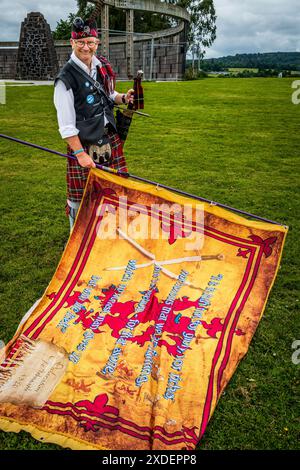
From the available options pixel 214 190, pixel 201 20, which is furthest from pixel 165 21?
pixel 214 190

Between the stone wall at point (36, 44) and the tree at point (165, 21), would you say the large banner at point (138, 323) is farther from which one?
the tree at point (165, 21)

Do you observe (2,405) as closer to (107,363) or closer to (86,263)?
(107,363)

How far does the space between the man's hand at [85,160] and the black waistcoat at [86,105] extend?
0.56 ft

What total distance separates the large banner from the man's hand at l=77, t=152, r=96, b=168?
27 cm

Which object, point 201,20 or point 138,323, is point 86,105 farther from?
point 201,20

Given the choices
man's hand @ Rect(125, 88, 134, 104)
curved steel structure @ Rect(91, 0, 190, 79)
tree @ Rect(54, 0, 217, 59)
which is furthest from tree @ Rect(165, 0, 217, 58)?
man's hand @ Rect(125, 88, 134, 104)

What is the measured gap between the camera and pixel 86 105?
377 cm

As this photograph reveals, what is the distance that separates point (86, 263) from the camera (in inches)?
160

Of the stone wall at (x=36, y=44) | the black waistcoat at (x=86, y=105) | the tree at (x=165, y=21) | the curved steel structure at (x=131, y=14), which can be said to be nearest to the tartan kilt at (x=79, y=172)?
the black waistcoat at (x=86, y=105)

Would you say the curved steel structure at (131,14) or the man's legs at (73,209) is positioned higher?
the curved steel structure at (131,14)

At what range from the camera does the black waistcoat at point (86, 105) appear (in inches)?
143
